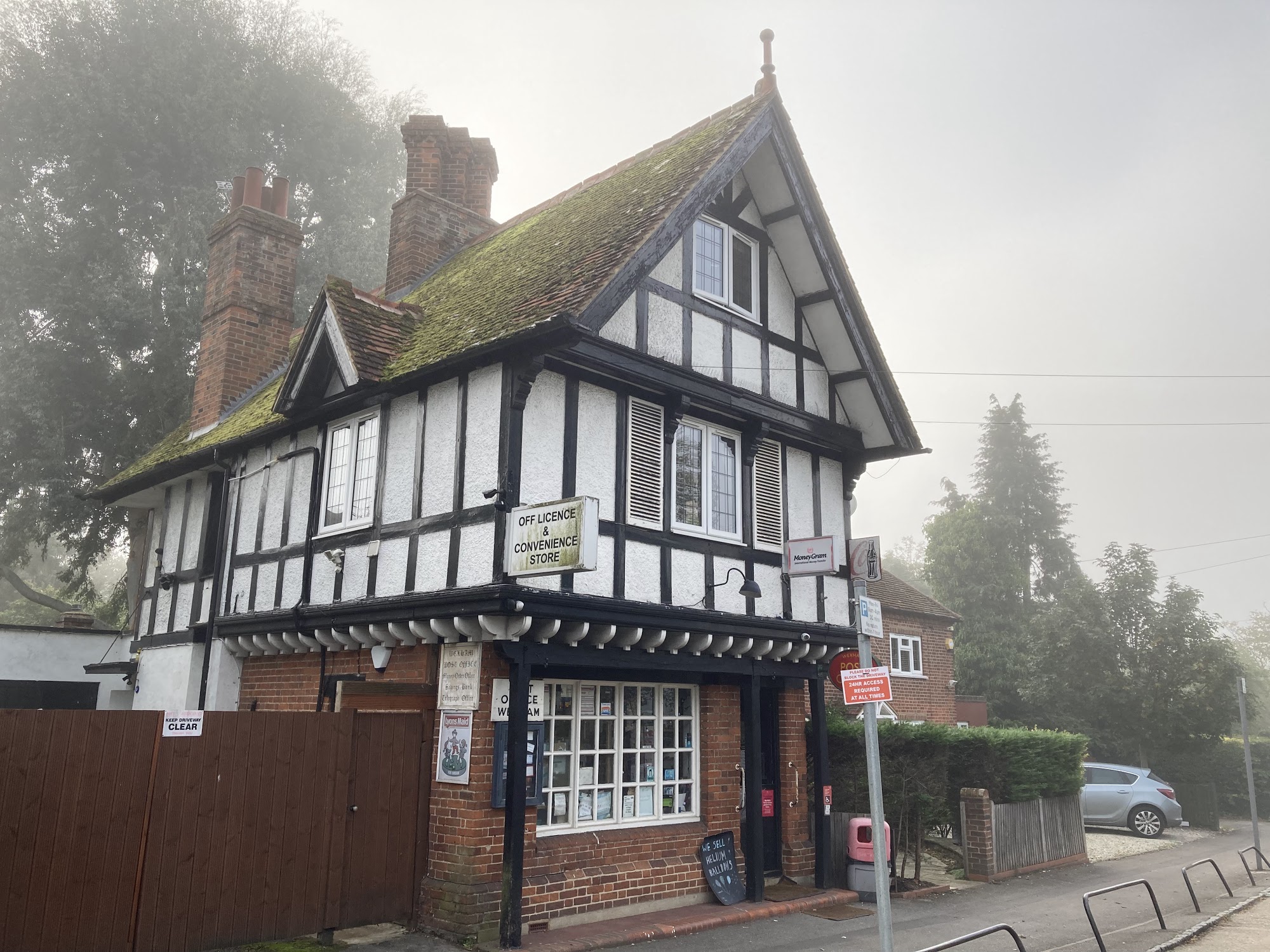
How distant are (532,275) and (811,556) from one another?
4881 millimetres

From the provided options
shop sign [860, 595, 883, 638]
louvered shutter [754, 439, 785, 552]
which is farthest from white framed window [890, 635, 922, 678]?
shop sign [860, 595, 883, 638]

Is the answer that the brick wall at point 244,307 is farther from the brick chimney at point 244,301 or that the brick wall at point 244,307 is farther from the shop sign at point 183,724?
the shop sign at point 183,724

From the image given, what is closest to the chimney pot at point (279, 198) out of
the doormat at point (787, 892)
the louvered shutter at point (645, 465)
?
the louvered shutter at point (645, 465)

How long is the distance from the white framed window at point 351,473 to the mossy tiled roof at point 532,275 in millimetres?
966

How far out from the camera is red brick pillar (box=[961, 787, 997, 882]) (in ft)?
→ 49.3

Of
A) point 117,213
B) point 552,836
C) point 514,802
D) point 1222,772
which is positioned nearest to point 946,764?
point 552,836

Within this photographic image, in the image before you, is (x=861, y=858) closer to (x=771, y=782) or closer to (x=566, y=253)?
(x=771, y=782)

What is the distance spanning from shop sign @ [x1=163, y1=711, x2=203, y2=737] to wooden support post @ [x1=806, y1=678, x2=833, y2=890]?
8.27m

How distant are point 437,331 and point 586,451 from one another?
272 centimetres

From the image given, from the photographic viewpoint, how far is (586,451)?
10.8 m

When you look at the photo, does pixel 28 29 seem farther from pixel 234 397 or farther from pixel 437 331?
pixel 437 331

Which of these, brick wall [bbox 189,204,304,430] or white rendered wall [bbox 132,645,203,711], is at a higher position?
brick wall [bbox 189,204,304,430]

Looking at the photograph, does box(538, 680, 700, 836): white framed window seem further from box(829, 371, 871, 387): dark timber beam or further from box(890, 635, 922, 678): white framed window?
box(890, 635, 922, 678): white framed window

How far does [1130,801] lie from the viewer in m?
21.9
